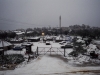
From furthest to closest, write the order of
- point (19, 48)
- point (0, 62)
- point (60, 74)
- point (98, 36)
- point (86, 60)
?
point (98, 36) < point (19, 48) < point (86, 60) < point (0, 62) < point (60, 74)

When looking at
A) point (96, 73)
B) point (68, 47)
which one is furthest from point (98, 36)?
point (96, 73)

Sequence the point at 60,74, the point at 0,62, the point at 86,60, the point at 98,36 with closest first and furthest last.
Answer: the point at 60,74, the point at 0,62, the point at 86,60, the point at 98,36

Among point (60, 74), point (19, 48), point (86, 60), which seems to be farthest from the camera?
point (19, 48)

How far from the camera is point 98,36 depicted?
49938 millimetres

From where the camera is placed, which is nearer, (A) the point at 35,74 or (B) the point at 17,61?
(A) the point at 35,74

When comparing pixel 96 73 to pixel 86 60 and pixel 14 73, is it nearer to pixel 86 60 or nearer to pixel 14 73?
pixel 86 60

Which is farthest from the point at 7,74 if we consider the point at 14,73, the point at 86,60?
the point at 86,60

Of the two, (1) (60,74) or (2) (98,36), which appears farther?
(2) (98,36)

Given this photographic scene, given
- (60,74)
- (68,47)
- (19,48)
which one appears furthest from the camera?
(68,47)

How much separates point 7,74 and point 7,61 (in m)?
4.48

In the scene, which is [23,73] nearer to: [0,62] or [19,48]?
[0,62]

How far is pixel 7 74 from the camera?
1096 centimetres

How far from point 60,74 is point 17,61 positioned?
6.87 metres

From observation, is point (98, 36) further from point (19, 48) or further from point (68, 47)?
point (19, 48)
